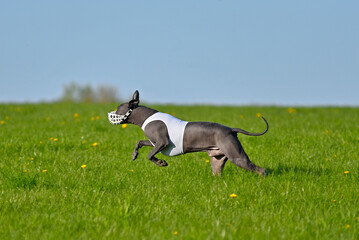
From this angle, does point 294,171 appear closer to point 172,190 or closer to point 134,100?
point 172,190

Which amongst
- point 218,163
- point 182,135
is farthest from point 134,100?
point 218,163

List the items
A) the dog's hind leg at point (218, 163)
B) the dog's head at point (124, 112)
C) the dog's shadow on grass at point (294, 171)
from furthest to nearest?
the dog's shadow on grass at point (294, 171), the dog's hind leg at point (218, 163), the dog's head at point (124, 112)

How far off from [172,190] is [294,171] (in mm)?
2426

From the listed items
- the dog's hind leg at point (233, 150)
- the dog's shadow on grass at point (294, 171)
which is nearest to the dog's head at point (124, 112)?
the dog's hind leg at point (233, 150)

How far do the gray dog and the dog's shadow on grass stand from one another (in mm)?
1335

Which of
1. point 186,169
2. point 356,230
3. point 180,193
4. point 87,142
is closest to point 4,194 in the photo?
point 180,193

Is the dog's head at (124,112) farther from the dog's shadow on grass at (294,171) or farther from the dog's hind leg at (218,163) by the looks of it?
the dog's shadow on grass at (294,171)

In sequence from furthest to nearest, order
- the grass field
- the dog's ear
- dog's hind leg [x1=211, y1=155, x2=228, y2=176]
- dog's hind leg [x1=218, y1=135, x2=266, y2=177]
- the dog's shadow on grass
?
the dog's shadow on grass, dog's hind leg [x1=211, y1=155, x2=228, y2=176], the dog's ear, dog's hind leg [x1=218, y1=135, x2=266, y2=177], the grass field

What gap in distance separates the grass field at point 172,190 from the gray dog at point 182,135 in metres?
0.56

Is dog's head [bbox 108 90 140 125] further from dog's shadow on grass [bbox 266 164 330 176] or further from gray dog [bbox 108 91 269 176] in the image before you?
dog's shadow on grass [bbox 266 164 330 176]

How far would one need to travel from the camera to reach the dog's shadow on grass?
730 cm

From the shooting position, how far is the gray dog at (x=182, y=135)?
19.5 ft

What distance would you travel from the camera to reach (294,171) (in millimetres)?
7535

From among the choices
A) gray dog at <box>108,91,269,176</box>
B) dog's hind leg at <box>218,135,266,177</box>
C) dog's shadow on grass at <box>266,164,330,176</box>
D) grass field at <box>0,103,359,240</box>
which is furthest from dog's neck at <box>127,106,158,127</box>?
dog's shadow on grass at <box>266,164,330,176</box>
